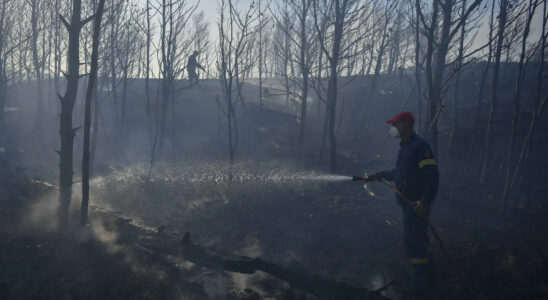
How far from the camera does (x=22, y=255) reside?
5438mm

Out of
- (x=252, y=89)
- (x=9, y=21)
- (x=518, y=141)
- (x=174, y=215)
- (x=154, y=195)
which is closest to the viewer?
(x=174, y=215)

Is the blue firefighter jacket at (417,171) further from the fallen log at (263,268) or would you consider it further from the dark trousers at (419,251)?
the fallen log at (263,268)

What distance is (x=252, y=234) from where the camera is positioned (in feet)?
23.0

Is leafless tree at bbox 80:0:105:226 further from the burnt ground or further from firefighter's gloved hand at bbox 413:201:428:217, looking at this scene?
firefighter's gloved hand at bbox 413:201:428:217

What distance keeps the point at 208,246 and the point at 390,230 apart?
345 cm

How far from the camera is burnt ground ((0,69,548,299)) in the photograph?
185 inches

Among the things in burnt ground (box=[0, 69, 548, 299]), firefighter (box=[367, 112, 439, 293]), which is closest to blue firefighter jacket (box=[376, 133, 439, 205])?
firefighter (box=[367, 112, 439, 293])

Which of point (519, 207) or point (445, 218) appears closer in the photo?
point (445, 218)

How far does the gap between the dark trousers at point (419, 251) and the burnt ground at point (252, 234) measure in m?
0.25

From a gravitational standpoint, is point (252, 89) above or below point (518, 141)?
above

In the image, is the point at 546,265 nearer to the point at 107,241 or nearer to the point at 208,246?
the point at 208,246

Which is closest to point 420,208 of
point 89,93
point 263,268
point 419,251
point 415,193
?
point 415,193

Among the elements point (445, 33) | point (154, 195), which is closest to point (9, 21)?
point (154, 195)

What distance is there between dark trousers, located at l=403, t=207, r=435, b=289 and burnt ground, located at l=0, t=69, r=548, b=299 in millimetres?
250
